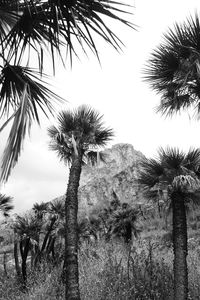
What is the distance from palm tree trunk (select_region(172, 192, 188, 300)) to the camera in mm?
11508

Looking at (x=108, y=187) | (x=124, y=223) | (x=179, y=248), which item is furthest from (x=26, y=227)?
(x=108, y=187)

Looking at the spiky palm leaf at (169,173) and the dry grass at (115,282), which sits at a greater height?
the spiky palm leaf at (169,173)

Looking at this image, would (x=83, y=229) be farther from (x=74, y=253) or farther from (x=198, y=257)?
(x=74, y=253)

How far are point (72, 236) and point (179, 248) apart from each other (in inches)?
129

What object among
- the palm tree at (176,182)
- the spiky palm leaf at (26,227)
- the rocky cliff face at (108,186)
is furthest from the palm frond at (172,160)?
Answer: the rocky cliff face at (108,186)

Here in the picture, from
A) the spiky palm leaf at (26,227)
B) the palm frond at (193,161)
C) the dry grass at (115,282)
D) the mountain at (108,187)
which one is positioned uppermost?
the mountain at (108,187)

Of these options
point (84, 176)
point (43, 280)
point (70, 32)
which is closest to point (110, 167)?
point (84, 176)

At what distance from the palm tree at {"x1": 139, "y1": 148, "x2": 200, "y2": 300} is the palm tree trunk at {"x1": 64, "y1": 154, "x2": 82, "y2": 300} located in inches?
95.1

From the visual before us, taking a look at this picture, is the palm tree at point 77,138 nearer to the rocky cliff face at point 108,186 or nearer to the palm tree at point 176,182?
the palm tree at point 176,182

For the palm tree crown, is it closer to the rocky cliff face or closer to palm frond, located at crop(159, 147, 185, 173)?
palm frond, located at crop(159, 147, 185, 173)

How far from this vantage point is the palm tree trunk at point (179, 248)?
11508 millimetres

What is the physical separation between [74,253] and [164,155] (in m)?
3.89

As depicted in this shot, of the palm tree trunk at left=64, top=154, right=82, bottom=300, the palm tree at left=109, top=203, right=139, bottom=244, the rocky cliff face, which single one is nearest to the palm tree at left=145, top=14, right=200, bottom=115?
the palm tree trunk at left=64, top=154, right=82, bottom=300

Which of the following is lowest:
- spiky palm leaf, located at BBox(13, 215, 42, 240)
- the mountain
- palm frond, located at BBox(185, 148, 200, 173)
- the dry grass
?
the dry grass
